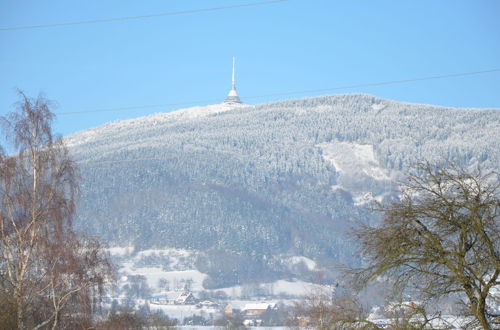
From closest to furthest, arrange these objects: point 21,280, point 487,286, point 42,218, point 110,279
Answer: point 487,286 < point 21,280 < point 42,218 < point 110,279

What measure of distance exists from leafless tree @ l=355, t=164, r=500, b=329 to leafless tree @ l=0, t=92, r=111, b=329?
18.4 meters

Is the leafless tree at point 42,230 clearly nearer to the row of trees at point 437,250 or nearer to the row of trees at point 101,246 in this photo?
the row of trees at point 101,246

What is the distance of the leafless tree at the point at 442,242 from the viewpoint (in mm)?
18078

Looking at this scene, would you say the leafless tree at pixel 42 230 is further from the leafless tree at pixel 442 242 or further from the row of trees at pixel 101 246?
the leafless tree at pixel 442 242

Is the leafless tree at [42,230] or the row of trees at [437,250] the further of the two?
the leafless tree at [42,230]

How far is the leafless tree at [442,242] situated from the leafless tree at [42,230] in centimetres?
1841

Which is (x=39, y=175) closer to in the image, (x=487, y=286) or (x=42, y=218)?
(x=42, y=218)

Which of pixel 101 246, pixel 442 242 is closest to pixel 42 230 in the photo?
pixel 101 246

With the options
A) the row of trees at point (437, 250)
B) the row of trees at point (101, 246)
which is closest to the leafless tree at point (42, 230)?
the row of trees at point (101, 246)

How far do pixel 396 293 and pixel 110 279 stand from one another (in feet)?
72.2

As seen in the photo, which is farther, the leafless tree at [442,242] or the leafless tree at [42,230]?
the leafless tree at [42,230]

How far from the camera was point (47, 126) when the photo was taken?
38438 mm

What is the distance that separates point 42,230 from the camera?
3712 centimetres

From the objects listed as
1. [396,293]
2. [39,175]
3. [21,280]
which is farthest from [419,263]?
[39,175]
